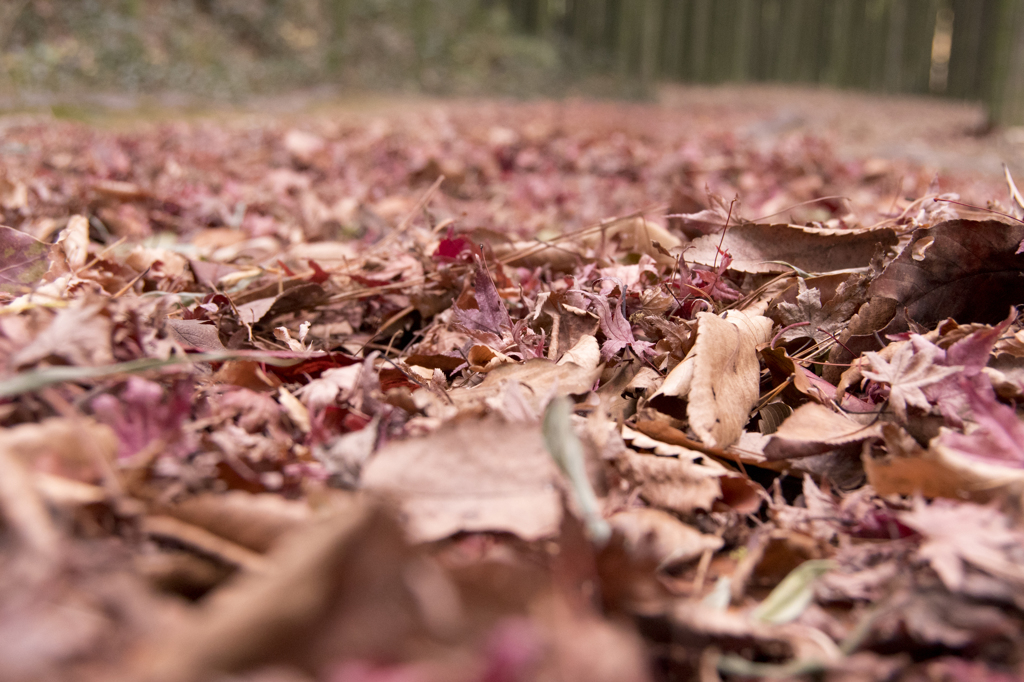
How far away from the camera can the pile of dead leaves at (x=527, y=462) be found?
1.59 feet

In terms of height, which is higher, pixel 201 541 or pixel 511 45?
pixel 511 45

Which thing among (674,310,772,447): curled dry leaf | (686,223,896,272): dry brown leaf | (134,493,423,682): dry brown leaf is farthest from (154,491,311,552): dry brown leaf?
(686,223,896,272): dry brown leaf

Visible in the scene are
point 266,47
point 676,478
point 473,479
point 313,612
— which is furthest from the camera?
point 266,47

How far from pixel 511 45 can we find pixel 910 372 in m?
16.0

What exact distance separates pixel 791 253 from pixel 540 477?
834 millimetres

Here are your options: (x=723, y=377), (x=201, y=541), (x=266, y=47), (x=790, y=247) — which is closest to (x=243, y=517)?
(x=201, y=541)

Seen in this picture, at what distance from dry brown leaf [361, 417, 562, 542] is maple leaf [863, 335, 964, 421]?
501 millimetres

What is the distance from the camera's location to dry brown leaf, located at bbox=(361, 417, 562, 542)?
0.69 metres

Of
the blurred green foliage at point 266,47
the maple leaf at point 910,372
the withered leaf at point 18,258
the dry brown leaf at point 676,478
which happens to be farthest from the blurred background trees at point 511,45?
the maple leaf at point 910,372

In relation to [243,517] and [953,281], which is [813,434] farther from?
[243,517]

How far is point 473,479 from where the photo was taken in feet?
2.38

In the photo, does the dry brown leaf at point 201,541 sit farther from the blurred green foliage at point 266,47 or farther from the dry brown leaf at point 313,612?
the blurred green foliage at point 266,47

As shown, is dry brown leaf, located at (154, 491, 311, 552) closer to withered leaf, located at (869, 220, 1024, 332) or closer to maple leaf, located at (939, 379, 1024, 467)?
maple leaf, located at (939, 379, 1024, 467)

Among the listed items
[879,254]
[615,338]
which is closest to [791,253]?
[879,254]
